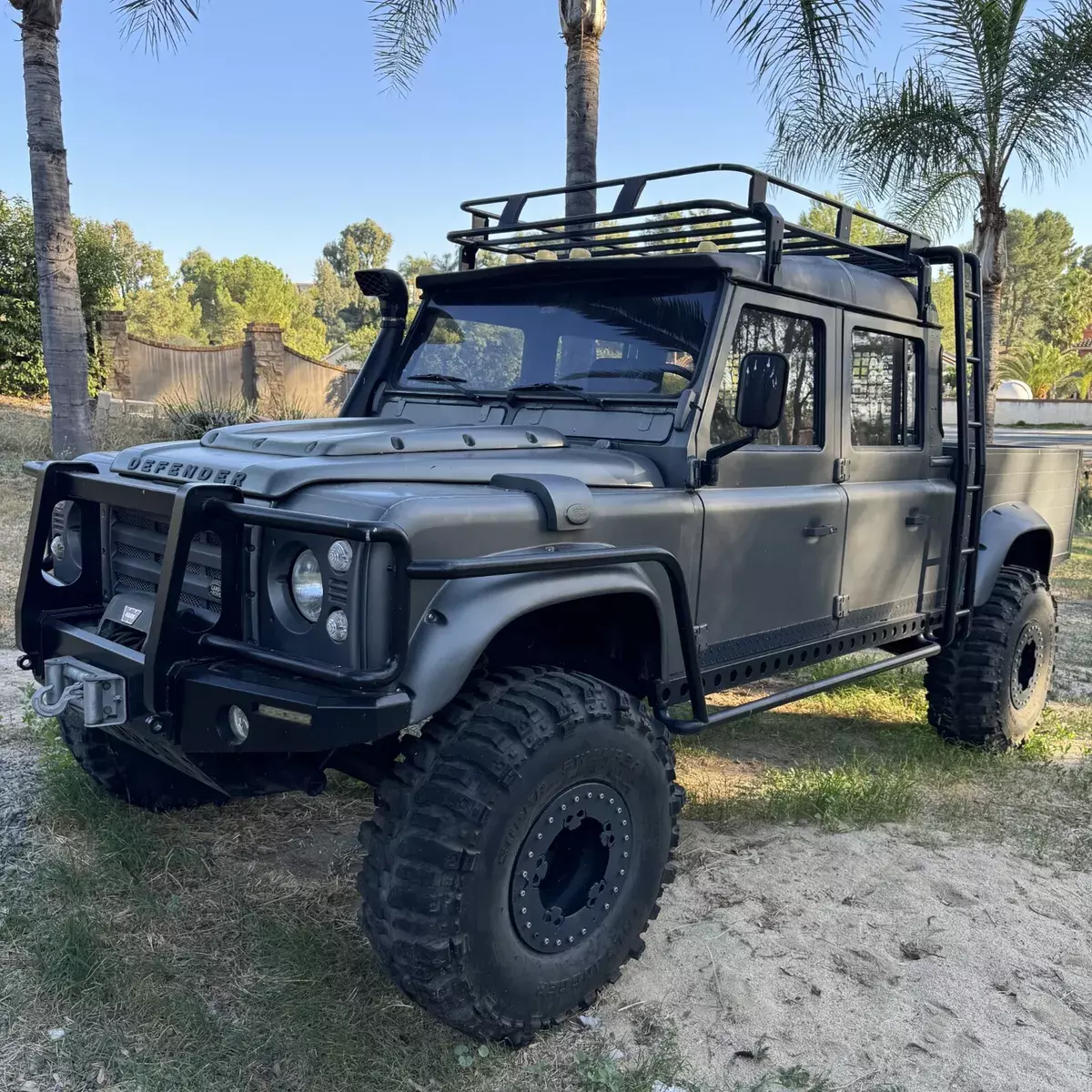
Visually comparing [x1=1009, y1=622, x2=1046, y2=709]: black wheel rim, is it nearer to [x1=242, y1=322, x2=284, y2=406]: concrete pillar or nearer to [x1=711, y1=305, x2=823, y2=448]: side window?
[x1=711, y1=305, x2=823, y2=448]: side window

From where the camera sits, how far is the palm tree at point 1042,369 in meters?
45.5

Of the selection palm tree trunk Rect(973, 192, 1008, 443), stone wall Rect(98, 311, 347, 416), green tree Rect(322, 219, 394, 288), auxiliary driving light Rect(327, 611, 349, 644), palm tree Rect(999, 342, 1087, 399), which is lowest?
auxiliary driving light Rect(327, 611, 349, 644)

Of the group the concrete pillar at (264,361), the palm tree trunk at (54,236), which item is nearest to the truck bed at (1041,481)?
the palm tree trunk at (54,236)

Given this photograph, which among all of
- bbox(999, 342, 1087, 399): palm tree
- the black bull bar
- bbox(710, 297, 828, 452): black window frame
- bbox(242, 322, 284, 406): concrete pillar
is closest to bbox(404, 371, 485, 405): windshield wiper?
bbox(710, 297, 828, 452): black window frame

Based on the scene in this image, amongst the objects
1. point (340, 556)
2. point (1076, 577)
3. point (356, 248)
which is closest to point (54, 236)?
point (340, 556)

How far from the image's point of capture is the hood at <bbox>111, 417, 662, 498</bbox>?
2.87 m

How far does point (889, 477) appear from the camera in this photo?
445 cm

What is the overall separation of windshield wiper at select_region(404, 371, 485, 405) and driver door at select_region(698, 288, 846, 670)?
99 cm

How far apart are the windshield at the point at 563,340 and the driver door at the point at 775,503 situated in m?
0.18

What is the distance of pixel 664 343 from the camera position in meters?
3.65

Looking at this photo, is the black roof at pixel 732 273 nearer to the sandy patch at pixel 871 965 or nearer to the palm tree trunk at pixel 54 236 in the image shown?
the sandy patch at pixel 871 965

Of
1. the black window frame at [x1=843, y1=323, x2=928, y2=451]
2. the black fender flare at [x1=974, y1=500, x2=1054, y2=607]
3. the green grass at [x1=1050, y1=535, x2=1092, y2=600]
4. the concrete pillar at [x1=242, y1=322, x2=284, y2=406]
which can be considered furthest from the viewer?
the concrete pillar at [x1=242, y1=322, x2=284, y2=406]

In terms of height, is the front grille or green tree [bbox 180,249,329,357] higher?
green tree [bbox 180,249,329,357]

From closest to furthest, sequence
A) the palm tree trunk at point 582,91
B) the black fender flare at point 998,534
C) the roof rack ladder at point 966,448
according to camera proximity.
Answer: the roof rack ladder at point 966,448 < the black fender flare at point 998,534 < the palm tree trunk at point 582,91
